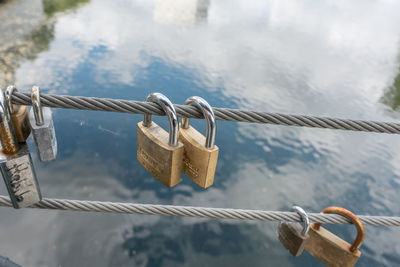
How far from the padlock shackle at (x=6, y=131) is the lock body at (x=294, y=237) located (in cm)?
188

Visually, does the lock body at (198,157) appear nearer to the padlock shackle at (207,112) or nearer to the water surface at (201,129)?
the padlock shackle at (207,112)

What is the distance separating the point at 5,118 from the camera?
1155 mm

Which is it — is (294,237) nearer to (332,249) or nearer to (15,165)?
(332,249)

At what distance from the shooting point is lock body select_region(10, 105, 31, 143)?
1245 mm

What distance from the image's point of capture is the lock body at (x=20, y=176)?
1.23 m

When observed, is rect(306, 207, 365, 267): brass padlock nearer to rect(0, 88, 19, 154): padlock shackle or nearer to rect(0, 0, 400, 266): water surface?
rect(0, 88, 19, 154): padlock shackle

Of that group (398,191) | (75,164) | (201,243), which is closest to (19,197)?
(201,243)

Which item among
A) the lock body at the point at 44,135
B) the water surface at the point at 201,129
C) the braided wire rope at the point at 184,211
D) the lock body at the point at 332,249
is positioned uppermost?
the lock body at the point at 44,135

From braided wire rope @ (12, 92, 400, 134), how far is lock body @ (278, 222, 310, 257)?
0.95 meters

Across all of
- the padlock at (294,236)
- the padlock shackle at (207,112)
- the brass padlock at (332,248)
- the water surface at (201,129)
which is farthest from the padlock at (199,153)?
the water surface at (201,129)

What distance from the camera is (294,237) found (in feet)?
7.20

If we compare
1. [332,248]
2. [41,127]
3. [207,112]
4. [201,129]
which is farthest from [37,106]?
[201,129]

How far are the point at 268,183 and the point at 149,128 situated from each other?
14.6 m

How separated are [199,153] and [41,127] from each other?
2.43ft
